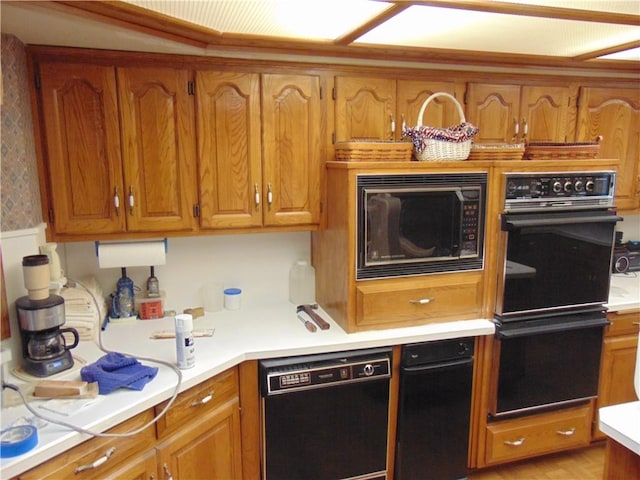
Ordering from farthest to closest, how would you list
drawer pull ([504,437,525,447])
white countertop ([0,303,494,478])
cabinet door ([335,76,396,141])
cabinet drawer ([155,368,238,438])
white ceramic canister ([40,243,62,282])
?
drawer pull ([504,437,525,447]), cabinet door ([335,76,396,141]), white ceramic canister ([40,243,62,282]), cabinet drawer ([155,368,238,438]), white countertop ([0,303,494,478])

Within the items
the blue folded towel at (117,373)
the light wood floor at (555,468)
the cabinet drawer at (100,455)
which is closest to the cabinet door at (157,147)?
the blue folded towel at (117,373)

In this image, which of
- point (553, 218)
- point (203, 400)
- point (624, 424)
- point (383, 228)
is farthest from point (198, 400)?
point (553, 218)

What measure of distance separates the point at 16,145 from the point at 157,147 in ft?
1.72

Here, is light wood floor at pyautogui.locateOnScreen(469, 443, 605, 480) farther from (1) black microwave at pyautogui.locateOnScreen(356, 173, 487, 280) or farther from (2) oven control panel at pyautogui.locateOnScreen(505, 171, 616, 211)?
(2) oven control panel at pyautogui.locateOnScreen(505, 171, 616, 211)

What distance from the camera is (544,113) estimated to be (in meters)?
2.58

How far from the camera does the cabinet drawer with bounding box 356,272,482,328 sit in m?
2.08

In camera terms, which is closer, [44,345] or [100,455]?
[100,455]

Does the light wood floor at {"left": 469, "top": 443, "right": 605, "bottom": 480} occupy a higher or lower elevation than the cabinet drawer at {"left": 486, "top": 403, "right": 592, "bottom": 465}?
lower

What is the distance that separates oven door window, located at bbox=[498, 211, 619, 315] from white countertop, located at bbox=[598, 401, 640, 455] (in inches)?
35.7

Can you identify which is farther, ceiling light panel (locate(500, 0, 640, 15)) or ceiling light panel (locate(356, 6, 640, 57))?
ceiling light panel (locate(356, 6, 640, 57))

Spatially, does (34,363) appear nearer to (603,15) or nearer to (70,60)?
(70,60)

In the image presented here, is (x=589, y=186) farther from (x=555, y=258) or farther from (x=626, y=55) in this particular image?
(x=626, y=55)

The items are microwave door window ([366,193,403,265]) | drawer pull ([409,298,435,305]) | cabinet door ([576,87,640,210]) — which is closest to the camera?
microwave door window ([366,193,403,265])

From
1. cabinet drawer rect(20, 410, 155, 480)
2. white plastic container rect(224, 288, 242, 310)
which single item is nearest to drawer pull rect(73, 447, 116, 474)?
cabinet drawer rect(20, 410, 155, 480)
